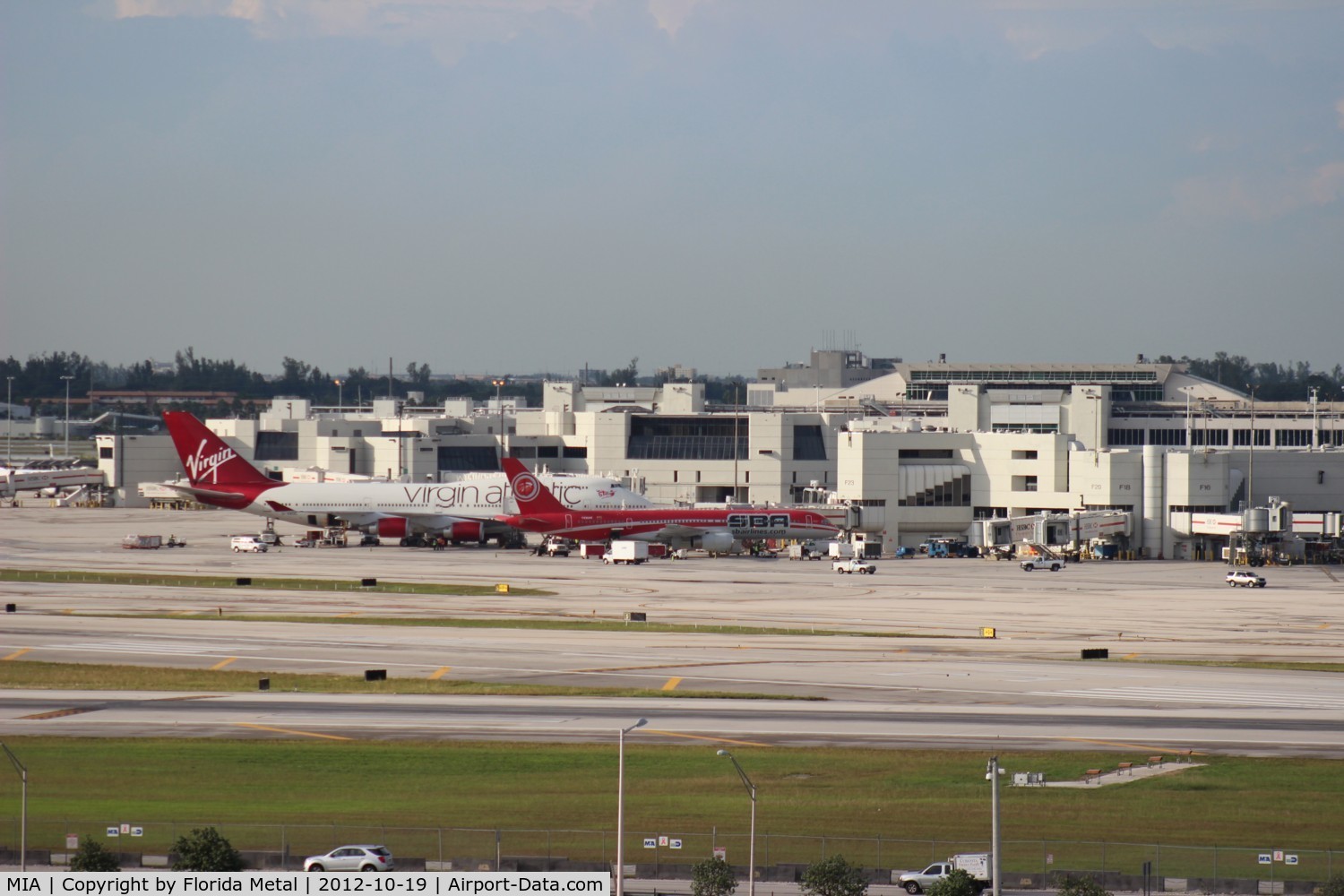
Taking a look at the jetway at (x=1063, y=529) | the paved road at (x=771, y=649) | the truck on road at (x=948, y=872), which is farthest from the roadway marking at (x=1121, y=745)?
the jetway at (x=1063, y=529)

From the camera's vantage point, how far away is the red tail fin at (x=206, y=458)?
109m

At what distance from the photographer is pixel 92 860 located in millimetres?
28906

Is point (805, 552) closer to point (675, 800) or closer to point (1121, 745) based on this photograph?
point (1121, 745)

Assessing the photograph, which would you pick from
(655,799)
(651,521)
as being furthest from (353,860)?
(651,521)

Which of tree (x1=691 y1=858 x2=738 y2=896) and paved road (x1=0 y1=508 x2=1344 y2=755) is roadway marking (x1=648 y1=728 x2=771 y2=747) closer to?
paved road (x1=0 y1=508 x2=1344 y2=755)

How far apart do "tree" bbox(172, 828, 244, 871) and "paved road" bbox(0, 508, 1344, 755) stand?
41.7 ft

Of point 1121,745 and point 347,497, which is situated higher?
point 347,497

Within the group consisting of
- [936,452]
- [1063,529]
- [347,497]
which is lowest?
[1063,529]

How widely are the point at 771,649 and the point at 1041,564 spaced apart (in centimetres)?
4332

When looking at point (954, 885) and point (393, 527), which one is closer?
point (954, 885)

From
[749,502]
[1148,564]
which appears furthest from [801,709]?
[749,502]

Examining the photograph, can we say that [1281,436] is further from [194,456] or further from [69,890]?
[69,890]

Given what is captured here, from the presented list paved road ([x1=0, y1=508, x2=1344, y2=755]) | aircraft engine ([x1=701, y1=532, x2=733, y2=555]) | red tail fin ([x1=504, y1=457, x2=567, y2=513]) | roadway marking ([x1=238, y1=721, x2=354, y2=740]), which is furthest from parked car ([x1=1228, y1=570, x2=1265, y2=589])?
roadway marking ([x1=238, y1=721, x2=354, y2=740])

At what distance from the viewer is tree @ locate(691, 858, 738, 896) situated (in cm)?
2825
